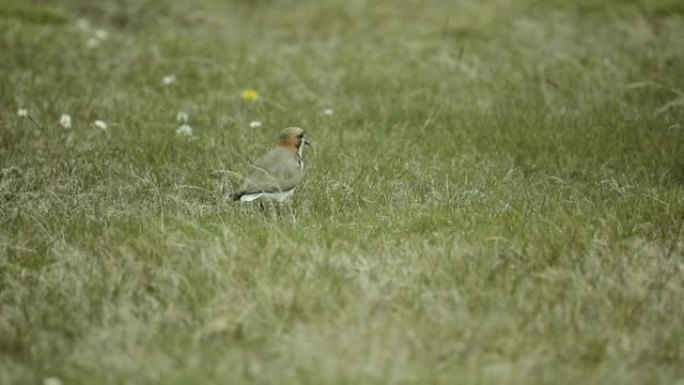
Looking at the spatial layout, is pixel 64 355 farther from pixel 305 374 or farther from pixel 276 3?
pixel 276 3

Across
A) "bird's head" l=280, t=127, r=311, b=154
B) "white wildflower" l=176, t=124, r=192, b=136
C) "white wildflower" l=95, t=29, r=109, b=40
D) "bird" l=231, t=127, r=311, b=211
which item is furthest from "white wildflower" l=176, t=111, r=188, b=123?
"white wildflower" l=95, t=29, r=109, b=40

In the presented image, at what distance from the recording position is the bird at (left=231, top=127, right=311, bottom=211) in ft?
17.2

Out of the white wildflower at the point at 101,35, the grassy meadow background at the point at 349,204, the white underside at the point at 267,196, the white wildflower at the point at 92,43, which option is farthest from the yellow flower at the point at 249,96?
the white underside at the point at 267,196

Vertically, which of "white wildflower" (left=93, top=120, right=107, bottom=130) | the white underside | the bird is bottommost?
"white wildflower" (left=93, top=120, right=107, bottom=130)

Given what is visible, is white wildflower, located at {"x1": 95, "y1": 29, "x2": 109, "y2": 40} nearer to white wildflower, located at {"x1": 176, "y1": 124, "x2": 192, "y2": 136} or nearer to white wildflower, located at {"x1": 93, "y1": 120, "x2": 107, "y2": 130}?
white wildflower, located at {"x1": 93, "y1": 120, "x2": 107, "y2": 130}

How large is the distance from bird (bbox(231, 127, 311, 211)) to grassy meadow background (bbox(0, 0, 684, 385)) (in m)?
0.17

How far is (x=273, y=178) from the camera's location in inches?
206

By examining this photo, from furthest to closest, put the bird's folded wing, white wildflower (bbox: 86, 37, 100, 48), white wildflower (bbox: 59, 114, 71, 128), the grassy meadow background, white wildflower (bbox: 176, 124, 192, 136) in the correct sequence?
white wildflower (bbox: 86, 37, 100, 48)
white wildflower (bbox: 59, 114, 71, 128)
white wildflower (bbox: 176, 124, 192, 136)
the bird's folded wing
the grassy meadow background

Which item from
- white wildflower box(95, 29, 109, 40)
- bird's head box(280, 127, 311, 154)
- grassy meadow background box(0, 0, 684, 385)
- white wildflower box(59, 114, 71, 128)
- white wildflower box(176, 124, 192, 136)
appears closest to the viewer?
grassy meadow background box(0, 0, 684, 385)

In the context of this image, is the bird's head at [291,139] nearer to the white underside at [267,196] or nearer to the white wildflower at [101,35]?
the white underside at [267,196]

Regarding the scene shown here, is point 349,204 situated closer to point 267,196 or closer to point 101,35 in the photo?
point 267,196

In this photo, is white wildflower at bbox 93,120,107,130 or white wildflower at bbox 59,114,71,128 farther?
white wildflower at bbox 59,114,71,128

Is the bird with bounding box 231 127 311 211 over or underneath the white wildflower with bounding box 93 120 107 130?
over

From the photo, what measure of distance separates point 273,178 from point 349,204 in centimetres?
65
